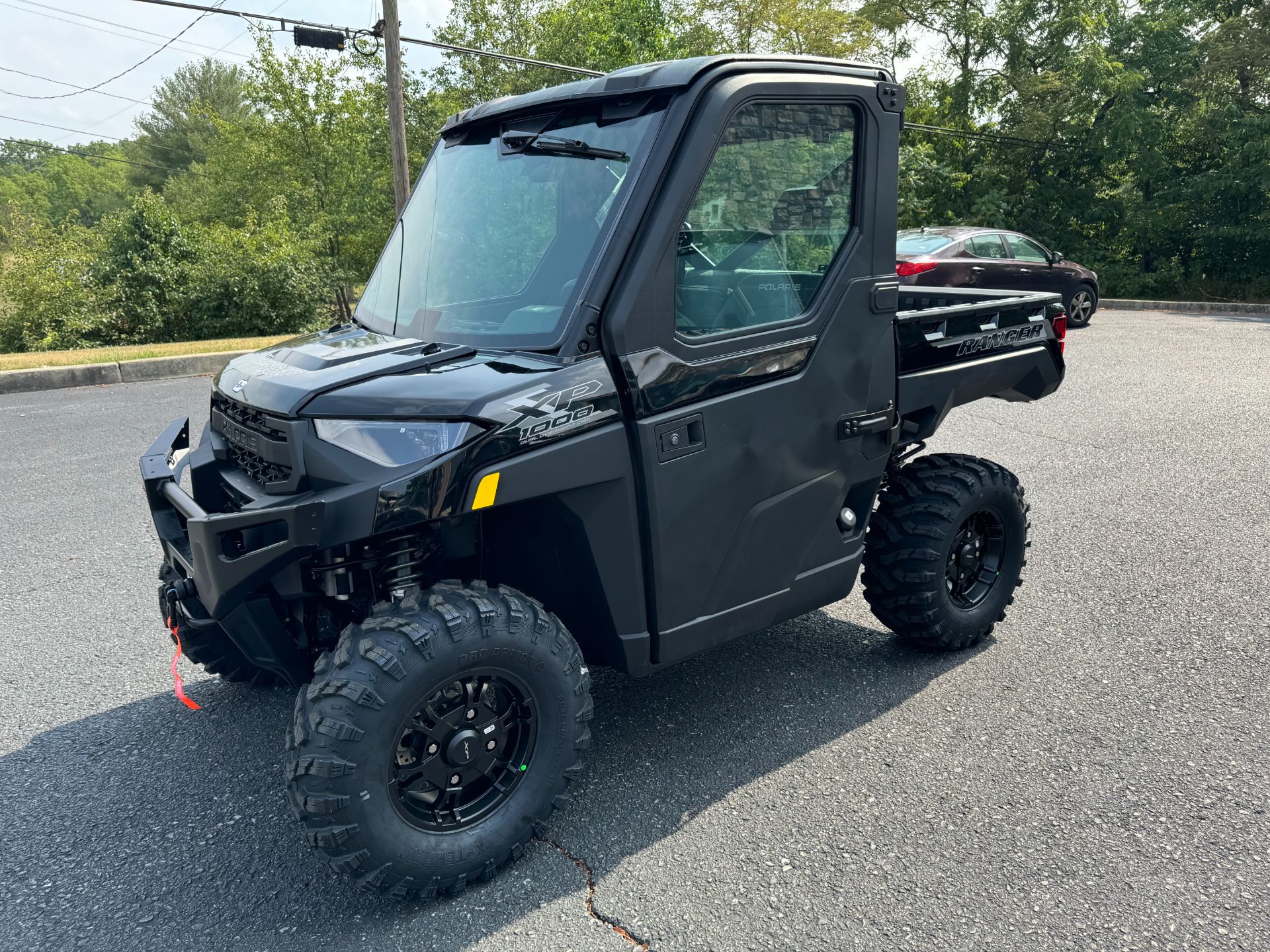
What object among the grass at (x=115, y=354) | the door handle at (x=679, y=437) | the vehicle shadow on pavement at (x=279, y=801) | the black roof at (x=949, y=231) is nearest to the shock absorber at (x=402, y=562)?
the door handle at (x=679, y=437)

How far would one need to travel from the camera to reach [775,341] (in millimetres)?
2865

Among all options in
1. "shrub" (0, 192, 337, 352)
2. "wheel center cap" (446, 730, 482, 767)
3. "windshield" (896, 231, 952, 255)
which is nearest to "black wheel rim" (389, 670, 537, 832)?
"wheel center cap" (446, 730, 482, 767)

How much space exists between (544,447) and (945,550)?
188cm

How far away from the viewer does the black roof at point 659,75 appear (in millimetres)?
2648

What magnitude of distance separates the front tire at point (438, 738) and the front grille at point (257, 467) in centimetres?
46

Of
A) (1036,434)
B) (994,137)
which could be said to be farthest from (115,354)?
(994,137)

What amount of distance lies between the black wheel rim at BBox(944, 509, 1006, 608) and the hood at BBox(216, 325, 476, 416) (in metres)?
2.24

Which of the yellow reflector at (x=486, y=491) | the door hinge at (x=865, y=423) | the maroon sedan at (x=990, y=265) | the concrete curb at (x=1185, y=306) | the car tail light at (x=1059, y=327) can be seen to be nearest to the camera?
the yellow reflector at (x=486, y=491)

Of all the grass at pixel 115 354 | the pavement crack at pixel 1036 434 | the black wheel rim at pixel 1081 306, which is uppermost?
the black wheel rim at pixel 1081 306

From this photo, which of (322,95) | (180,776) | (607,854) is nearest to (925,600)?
(607,854)

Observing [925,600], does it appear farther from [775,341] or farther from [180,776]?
[180,776]

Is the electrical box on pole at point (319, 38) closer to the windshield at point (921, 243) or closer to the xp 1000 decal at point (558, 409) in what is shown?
the windshield at point (921, 243)

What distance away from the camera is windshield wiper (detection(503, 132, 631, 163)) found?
8.77 feet

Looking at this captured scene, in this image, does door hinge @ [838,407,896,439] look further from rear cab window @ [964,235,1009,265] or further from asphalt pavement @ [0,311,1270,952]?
rear cab window @ [964,235,1009,265]
